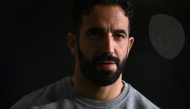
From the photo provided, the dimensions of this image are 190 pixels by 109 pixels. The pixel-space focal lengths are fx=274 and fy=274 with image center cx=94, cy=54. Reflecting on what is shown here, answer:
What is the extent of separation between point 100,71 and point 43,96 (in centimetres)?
22

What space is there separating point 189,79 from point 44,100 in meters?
0.58

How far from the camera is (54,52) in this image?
99 cm

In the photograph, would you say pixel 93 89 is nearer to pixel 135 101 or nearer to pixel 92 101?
pixel 92 101

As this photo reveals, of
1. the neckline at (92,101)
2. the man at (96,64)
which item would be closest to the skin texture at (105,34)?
the man at (96,64)

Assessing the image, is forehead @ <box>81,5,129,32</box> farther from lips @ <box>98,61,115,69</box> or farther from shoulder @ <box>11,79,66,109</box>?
shoulder @ <box>11,79,66,109</box>

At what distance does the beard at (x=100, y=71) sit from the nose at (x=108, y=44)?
0.04 ft

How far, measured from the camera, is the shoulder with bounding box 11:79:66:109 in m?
0.88

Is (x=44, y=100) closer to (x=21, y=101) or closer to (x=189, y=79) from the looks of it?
(x=21, y=101)

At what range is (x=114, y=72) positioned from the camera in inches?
32.6

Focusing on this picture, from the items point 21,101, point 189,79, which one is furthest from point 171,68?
point 21,101

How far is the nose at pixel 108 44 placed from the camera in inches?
31.3

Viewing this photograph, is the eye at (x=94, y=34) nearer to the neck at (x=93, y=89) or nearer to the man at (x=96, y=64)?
the man at (x=96, y=64)

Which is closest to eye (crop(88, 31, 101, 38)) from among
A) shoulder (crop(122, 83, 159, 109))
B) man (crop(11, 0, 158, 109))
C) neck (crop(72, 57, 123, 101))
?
man (crop(11, 0, 158, 109))

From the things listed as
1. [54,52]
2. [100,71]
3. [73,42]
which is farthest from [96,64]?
[54,52]
